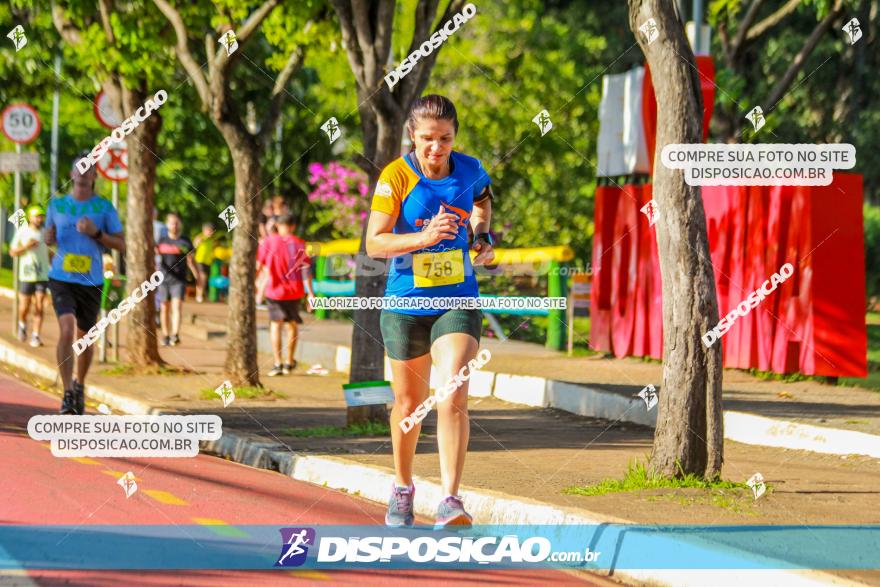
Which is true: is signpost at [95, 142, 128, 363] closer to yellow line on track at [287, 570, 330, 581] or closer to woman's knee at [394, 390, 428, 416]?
woman's knee at [394, 390, 428, 416]

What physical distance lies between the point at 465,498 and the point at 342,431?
158 inches

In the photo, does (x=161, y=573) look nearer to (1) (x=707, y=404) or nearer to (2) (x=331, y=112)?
(1) (x=707, y=404)

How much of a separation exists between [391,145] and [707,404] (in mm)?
4155

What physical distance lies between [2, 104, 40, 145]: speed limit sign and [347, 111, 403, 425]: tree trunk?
34.3 feet

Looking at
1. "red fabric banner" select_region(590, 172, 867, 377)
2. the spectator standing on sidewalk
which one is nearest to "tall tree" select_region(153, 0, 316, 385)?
the spectator standing on sidewalk

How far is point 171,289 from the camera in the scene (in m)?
22.1

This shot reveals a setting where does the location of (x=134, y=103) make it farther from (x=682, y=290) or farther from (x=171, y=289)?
(x=682, y=290)

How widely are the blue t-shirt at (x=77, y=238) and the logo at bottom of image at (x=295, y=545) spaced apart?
16.9 ft

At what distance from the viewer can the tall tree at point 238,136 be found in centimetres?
1645

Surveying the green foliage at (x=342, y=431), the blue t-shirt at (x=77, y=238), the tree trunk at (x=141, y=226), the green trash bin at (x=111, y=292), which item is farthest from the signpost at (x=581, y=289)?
the blue t-shirt at (x=77, y=238)

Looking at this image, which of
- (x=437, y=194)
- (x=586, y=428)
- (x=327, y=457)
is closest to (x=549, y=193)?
(x=586, y=428)

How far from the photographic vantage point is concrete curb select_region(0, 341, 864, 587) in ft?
22.1

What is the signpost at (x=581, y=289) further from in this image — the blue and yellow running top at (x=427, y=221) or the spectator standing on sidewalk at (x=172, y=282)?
the blue and yellow running top at (x=427, y=221)

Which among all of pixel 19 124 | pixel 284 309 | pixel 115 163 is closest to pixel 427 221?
pixel 284 309
